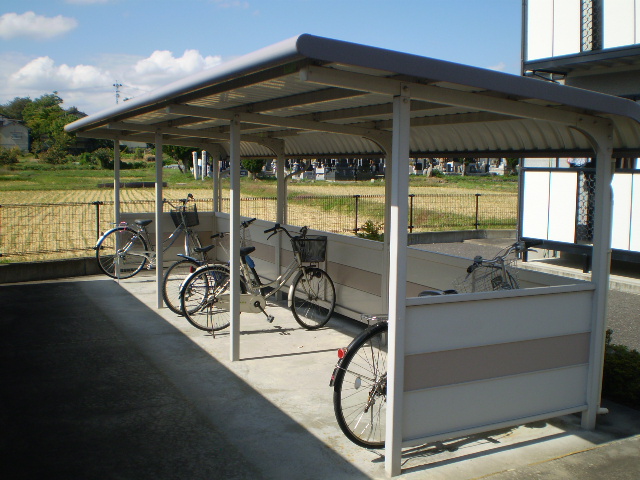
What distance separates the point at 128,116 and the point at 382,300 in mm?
3117

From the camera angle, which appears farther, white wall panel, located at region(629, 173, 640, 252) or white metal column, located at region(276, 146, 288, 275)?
white wall panel, located at region(629, 173, 640, 252)

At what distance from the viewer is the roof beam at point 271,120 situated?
518 cm

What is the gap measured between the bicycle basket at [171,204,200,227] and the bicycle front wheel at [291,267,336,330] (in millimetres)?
2905

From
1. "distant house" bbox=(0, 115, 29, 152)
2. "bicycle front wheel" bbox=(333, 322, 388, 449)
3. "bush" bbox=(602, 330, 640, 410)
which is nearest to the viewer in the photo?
"bicycle front wheel" bbox=(333, 322, 388, 449)

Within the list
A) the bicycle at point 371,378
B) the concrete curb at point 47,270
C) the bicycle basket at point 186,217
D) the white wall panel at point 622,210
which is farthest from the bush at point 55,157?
the bicycle at point 371,378

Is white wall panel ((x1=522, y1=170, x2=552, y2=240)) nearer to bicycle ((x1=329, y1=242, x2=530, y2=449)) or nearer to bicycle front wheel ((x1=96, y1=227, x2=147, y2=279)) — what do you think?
bicycle front wheel ((x1=96, y1=227, x2=147, y2=279))

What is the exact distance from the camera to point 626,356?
5082 mm

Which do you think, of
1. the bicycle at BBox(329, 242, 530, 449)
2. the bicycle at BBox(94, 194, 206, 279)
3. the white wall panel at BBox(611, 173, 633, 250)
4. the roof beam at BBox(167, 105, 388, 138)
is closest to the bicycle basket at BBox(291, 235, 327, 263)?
the roof beam at BBox(167, 105, 388, 138)

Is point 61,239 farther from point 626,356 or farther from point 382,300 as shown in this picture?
point 626,356

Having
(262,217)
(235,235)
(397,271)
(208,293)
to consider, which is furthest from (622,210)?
(262,217)

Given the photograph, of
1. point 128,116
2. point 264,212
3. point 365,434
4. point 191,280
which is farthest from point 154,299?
point 264,212

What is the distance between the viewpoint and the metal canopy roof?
311 centimetres

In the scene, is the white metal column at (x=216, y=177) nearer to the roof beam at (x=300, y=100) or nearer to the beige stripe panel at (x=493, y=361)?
the roof beam at (x=300, y=100)

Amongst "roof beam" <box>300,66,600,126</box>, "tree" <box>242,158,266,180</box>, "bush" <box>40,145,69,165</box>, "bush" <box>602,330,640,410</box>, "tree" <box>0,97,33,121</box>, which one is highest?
"tree" <box>0,97,33,121</box>
